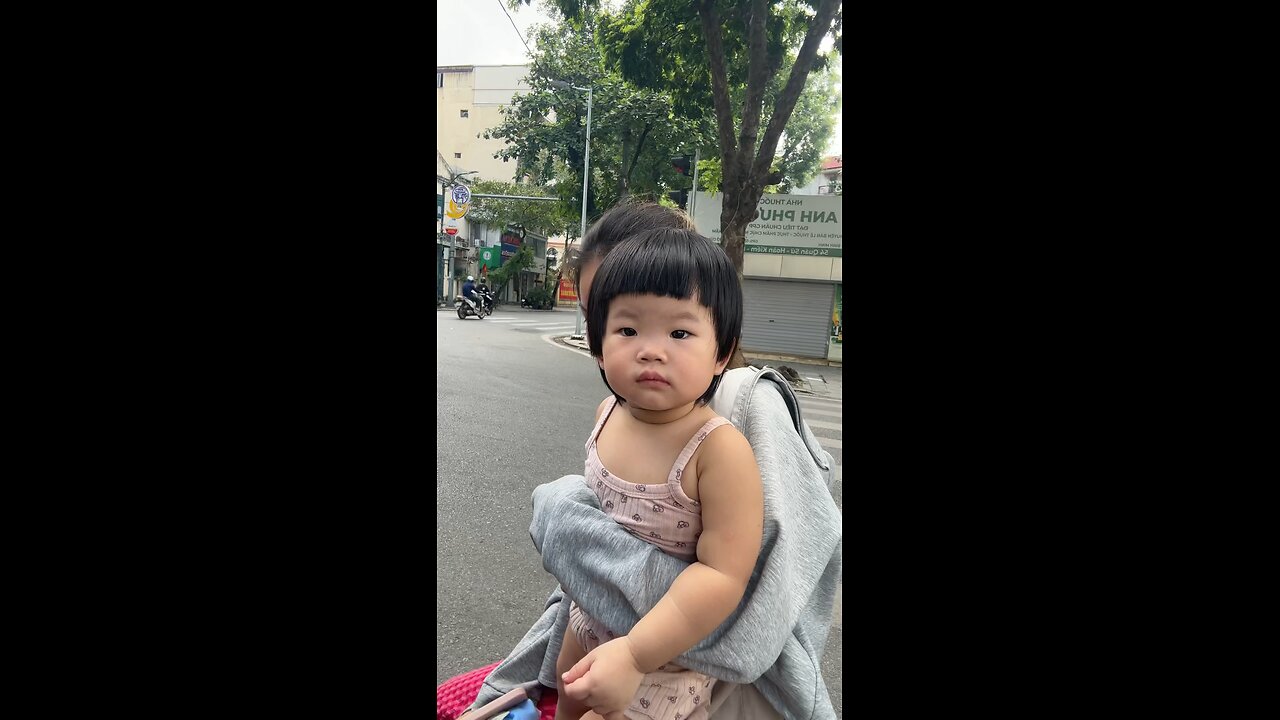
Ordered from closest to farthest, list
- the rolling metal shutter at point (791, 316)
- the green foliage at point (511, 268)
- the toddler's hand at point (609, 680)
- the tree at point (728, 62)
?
the toddler's hand at point (609, 680) → the tree at point (728, 62) → the rolling metal shutter at point (791, 316) → the green foliage at point (511, 268)

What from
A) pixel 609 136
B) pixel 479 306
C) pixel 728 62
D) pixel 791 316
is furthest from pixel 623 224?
pixel 479 306

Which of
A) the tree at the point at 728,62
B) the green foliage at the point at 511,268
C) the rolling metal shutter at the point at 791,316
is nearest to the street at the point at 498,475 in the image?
the tree at the point at 728,62

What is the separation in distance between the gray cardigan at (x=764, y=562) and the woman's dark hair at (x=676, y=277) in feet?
0.34

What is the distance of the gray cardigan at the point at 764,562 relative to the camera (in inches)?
25.1

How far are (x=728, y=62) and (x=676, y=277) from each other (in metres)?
3.26

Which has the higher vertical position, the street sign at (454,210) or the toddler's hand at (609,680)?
the street sign at (454,210)

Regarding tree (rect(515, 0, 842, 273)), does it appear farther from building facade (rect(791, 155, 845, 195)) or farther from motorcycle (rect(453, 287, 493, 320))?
motorcycle (rect(453, 287, 493, 320))

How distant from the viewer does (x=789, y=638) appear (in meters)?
0.70

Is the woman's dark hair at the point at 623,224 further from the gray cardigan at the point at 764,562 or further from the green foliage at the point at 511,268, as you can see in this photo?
the green foliage at the point at 511,268

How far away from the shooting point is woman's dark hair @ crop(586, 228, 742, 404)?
64 cm

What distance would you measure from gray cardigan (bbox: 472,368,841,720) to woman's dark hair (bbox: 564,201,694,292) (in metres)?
0.25
